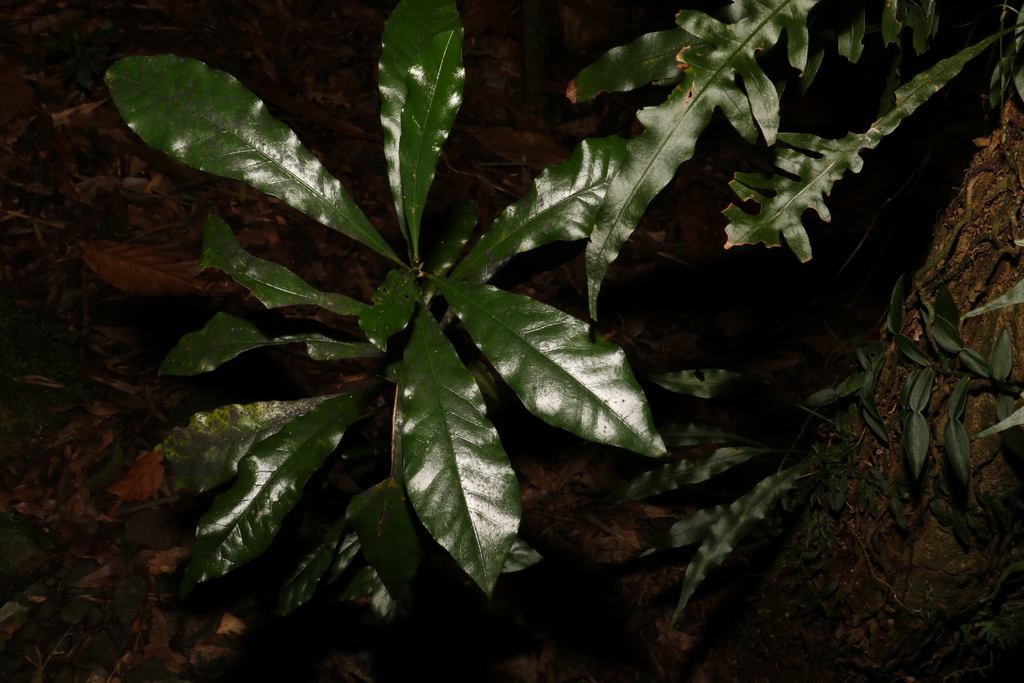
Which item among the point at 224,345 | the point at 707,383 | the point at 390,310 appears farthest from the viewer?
the point at 707,383

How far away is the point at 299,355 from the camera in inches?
78.3

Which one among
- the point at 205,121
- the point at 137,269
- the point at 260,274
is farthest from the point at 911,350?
the point at 137,269

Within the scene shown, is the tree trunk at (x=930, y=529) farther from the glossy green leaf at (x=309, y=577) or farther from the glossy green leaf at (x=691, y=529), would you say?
the glossy green leaf at (x=309, y=577)

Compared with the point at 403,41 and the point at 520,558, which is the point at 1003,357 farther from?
the point at 403,41

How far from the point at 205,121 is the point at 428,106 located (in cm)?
35

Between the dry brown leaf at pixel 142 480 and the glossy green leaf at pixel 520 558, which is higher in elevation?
the glossy green leaf at pixel 520 558

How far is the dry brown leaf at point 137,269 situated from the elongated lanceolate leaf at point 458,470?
1268 millimetres

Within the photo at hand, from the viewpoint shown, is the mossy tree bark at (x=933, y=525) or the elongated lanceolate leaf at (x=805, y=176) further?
the mossy tree bark at (x=933, y=525)

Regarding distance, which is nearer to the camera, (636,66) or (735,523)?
(636,66)

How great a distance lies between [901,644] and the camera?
136 cm

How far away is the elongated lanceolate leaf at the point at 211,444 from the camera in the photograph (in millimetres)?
1148

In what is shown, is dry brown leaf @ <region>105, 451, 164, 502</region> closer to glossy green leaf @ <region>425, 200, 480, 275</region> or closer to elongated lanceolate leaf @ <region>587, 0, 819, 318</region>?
glossy green leaf @ <region>425, 200, 480, 275</region>

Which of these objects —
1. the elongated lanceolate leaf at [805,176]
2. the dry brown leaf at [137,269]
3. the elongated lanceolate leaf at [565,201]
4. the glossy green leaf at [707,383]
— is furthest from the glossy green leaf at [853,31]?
the dry brown leaf at [137,269]

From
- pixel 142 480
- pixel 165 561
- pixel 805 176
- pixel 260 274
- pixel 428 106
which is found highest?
pixel 428 106
